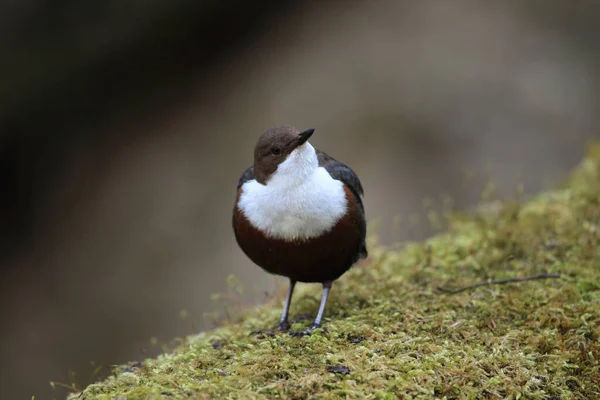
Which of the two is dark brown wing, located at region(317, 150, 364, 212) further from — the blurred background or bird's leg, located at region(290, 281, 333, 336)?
the blurred background

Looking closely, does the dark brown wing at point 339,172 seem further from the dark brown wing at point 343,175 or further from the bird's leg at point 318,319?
the bird's leg at point 318,319

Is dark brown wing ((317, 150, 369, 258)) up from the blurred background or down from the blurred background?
down

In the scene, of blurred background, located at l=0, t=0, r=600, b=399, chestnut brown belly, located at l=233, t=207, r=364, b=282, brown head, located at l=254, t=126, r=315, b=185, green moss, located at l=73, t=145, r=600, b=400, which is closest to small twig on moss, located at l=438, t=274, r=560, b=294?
green moss, located at l=73, t=145, r=600, b=400

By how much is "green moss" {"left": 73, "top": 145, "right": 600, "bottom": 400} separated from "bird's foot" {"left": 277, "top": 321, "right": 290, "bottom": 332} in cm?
21

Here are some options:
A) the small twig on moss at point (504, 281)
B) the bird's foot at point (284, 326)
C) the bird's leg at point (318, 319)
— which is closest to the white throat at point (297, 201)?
the bird's leg at point (318, 319)

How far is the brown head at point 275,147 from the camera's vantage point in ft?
11.8

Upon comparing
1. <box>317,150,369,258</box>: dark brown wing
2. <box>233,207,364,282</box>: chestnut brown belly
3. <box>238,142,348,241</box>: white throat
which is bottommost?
<box>233,207,364,282</box>: chestnut brown belly

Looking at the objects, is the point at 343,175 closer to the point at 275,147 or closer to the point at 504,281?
the point at 275,147

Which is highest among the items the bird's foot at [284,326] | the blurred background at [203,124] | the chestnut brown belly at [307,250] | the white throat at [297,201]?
the blurred background at [203,124]

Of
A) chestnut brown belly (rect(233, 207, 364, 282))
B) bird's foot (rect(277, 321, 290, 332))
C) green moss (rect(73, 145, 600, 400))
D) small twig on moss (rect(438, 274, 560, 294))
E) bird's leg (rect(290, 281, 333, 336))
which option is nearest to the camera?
green moss (rect(73, 145, 600, 400))

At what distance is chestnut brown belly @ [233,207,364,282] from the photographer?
3.55 meters

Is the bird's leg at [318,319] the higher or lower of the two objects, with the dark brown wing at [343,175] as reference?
lower

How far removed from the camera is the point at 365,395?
105 inches

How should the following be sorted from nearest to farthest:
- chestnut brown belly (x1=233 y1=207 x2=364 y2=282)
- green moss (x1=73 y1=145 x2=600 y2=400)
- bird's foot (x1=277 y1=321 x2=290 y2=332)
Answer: green moss (x1=73 y1=145 x2=600 y2=400)
chestnut brown belly (x1=233 y1=207 x2=364 y2=282)
bird's foot (x1=277 y1=321 x2=290 y2=332)
